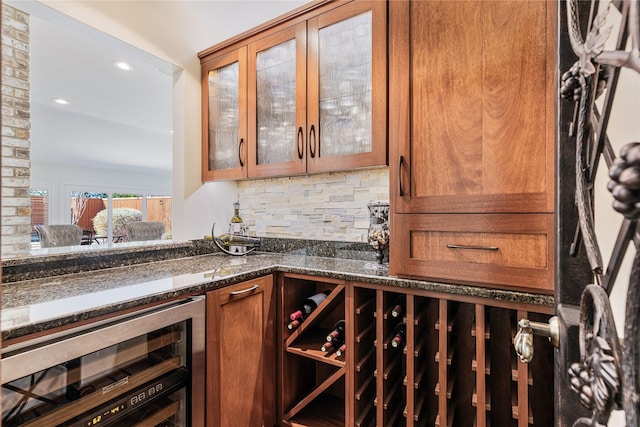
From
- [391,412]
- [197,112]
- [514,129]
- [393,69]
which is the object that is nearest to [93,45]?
[197,112]

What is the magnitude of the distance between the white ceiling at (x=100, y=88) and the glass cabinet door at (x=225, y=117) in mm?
259

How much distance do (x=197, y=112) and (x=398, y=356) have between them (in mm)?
2079

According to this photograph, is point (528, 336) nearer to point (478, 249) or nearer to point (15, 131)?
point (478, 249)

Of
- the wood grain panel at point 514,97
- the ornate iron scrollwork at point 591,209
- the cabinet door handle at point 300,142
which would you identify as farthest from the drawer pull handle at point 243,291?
the ornate iron scrollwork at point 591,209

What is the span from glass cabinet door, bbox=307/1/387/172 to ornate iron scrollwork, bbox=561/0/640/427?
113 centimetres

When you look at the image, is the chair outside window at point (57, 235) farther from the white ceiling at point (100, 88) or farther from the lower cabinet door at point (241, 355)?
the lower cabinet door at point (241, 355)

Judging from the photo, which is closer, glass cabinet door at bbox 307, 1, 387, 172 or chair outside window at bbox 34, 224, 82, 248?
glass cabinet door at bbox 307, 1, 387, 172

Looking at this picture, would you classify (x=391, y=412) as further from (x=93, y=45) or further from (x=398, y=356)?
(x=93, y=45)

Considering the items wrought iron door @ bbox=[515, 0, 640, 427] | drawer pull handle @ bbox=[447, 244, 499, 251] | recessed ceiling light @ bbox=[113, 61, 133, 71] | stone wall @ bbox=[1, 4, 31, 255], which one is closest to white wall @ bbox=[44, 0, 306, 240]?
stone wall @ bbox=[1, 4, 31, 255]

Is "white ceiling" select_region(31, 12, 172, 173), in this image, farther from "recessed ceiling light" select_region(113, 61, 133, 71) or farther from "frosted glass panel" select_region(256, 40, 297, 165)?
"frosted glass panel" select_region(256, 40, 297, 165)

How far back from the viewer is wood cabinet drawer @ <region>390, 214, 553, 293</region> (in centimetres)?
107

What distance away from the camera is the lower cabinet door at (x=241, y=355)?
4.44 feet

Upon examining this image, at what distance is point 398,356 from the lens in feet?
5.12

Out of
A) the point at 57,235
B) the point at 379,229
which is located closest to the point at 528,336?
the point at 379,229
